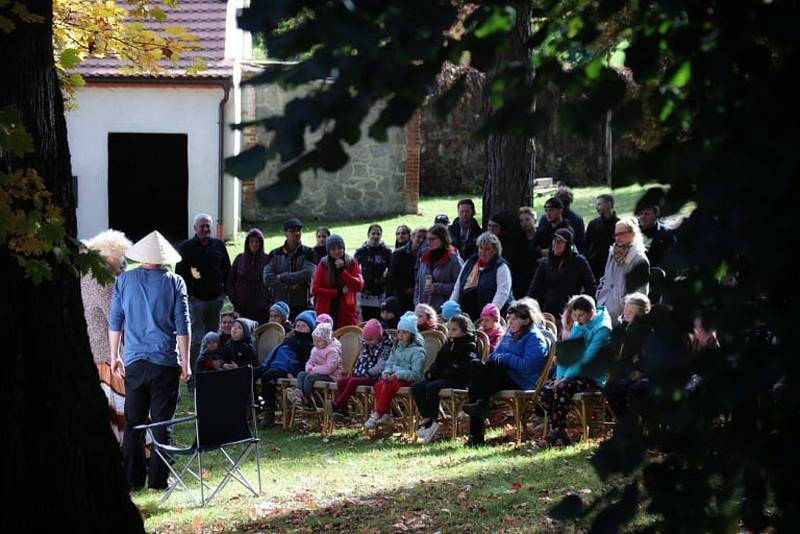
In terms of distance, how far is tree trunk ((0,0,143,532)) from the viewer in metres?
6.45

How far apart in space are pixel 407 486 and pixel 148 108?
1709 cm

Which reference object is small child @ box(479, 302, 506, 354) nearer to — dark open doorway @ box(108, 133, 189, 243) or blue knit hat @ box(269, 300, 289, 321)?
blue knit hat @ box(269, 300, 289, 321)

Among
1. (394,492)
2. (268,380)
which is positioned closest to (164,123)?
(268,380)

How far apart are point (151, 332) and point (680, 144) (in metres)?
6.55

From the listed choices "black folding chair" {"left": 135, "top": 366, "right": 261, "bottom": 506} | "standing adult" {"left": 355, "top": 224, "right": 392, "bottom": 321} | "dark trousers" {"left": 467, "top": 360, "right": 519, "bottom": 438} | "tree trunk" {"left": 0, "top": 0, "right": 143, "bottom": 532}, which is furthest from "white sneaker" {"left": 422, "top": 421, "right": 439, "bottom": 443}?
"tree trunk" {"left": 0, "top": 0, "right": 143, "bottom": 532}

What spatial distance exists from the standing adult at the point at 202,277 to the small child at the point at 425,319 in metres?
3.06

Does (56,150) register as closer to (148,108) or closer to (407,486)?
(407,486)

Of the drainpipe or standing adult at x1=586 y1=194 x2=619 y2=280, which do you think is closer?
standing adult at x1=586 y1=194 x2=619 y2=280

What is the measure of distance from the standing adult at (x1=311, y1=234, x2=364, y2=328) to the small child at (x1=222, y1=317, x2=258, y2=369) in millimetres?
1140

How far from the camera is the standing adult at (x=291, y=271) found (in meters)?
15.0

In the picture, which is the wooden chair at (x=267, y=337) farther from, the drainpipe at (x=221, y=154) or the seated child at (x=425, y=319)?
the drainpipe at (x=221, y=154)

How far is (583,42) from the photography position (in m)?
3.71

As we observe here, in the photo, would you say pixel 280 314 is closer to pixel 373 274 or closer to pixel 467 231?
pixel 373 274

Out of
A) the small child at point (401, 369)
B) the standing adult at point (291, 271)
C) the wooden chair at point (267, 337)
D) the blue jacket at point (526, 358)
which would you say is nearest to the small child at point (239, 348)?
the wooden chair at point (267, 337)
